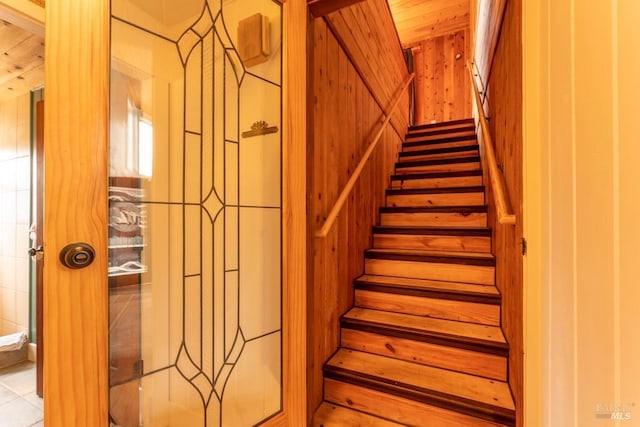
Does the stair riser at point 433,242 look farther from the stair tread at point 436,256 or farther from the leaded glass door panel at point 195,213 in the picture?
the leaded glass door panel at point 195,213

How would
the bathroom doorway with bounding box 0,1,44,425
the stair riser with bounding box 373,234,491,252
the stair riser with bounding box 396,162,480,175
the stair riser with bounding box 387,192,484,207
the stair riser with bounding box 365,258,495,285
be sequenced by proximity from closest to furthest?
the stair riser with bounding box 365,258,495,285, the bathroom doorway with bounding box 0,1,44,425, the stair riser with bounding box 373,234,491,252, the stair riser with bounding box 387,192,484,207, the stair riser with bounding box 396,162,480,175

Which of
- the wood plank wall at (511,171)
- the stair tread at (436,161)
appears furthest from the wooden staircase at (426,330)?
the stair tread at (436,161)

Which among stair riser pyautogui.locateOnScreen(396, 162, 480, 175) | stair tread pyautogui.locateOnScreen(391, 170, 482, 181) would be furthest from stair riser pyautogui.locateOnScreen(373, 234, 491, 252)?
stair riser pyautogui.locateOnScreen(396, 162, 480, 175)

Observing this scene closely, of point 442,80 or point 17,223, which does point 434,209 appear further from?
point 442,80

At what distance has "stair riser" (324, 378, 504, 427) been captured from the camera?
1.42 m

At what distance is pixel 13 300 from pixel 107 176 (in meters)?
2.85

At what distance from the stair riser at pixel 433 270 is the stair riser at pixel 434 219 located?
58 cm

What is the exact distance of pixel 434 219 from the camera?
2.68 m

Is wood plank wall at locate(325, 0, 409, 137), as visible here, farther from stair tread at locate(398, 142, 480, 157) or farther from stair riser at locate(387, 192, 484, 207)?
stair riser at locate(387, 192, 484, 207)

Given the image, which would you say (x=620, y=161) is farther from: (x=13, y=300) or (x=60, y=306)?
(x=13, y=300)

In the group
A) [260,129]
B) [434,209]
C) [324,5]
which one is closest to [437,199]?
[434,209]

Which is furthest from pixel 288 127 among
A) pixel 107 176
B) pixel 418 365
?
pixel 418 365

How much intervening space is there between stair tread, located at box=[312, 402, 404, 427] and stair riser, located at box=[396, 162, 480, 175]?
8.62 feet

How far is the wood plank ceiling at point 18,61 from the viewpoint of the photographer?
1.64 meters
